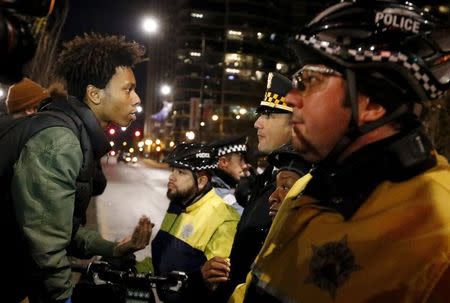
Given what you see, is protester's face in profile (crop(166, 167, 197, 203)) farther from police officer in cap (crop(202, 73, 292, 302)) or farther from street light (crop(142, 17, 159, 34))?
street light (crop(142, 17, 159, 34))

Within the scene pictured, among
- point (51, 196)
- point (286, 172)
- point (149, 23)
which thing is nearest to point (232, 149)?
point (286, 172)

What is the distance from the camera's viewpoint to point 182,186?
15.3 ft

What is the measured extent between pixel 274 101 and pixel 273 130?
0.91ft

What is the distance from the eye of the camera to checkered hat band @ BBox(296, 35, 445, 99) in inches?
67.2

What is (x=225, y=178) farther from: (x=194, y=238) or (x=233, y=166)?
(x=194, y=238)

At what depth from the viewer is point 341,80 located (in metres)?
1.82

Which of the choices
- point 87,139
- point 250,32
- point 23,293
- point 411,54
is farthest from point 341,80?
point 250,32

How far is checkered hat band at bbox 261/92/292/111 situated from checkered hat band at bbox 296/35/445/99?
2.66 m

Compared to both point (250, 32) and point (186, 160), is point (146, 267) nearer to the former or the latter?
point (186, 160)

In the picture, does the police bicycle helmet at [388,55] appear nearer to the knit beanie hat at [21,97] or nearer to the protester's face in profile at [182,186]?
the protester's face in profile at [182,186]

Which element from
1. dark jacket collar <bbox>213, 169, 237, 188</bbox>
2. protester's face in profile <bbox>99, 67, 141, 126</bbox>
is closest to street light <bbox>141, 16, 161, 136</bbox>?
dark jacket collar <bbox>213, 169, 237, 188</bbox>

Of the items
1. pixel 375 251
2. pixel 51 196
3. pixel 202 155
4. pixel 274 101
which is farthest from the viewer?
pixel 202 155

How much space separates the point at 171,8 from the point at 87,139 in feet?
460

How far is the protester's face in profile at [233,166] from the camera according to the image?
682 cm
